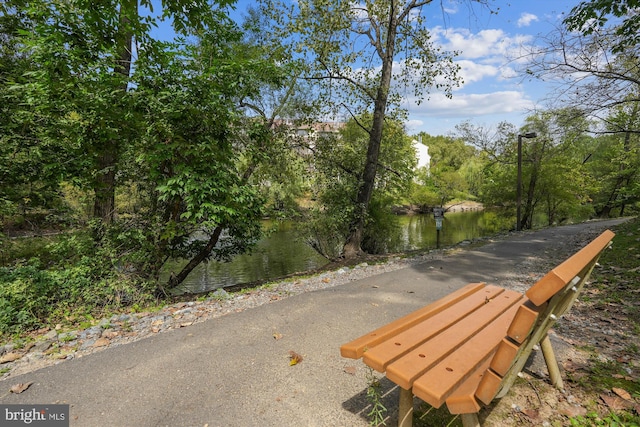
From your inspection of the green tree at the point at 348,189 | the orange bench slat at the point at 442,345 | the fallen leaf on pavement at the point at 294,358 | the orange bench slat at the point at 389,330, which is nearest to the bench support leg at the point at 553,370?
the orange bench slat at the point at 442,345

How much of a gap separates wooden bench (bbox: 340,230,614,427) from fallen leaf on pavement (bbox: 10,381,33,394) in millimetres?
2765

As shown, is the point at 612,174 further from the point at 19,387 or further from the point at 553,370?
the point at 19,387

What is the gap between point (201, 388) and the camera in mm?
2551

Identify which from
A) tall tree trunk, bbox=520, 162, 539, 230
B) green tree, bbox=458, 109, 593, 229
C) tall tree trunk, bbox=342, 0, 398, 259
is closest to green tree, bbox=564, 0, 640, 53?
tall tree trunk, bbox=342, 0, 398, 259

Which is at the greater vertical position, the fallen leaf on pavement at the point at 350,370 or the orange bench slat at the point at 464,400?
the orange bench slat at the point at 464,400

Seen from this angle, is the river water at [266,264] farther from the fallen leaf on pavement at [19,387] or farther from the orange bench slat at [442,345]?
the orange bench slat at [442,345]

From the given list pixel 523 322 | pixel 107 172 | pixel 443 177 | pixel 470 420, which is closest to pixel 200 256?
pixel 107 172

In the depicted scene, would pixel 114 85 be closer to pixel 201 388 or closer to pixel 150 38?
pixel 150 38

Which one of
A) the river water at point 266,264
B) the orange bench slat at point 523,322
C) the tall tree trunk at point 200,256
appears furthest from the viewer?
the river water at point 266,264

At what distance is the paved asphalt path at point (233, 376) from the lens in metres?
2.25

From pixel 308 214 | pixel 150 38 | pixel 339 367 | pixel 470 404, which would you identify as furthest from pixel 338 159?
pixel 470 404

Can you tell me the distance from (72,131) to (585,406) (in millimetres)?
7190

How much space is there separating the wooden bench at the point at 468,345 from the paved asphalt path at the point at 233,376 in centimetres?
70

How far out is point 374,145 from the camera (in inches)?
371
